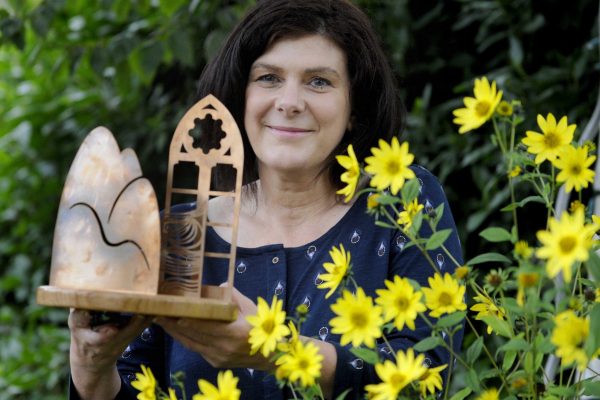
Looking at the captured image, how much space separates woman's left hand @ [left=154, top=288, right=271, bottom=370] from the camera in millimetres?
1150

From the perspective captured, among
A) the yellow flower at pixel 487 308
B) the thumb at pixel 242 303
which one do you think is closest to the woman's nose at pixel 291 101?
the thumb at pixel 242 303

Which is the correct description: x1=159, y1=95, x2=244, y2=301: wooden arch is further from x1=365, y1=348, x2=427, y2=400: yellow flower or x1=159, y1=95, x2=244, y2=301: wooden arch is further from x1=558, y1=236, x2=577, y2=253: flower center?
x1=558, y1=236, x2=577, y2=253: flower center

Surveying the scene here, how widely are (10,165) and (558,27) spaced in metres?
2.36

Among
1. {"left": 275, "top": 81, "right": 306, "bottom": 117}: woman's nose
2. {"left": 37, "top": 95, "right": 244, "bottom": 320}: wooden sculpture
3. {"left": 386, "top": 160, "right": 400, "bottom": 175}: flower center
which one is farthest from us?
{"left": 275, "top": 81, "right": 306, "bottom": 117}: woman's nose

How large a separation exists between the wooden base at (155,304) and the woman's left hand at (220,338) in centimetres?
4

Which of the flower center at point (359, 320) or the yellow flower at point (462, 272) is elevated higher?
the yellow flower at point (462, 272)

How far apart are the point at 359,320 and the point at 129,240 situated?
0.33 metres

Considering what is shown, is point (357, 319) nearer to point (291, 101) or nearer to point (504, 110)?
point (504, 110)

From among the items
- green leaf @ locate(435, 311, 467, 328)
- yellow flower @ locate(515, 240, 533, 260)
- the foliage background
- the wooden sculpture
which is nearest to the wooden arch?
the wooden sculpture

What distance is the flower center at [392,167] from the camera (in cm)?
101

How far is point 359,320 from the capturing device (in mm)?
955

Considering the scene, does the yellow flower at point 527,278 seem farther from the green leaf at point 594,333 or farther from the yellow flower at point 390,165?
the yellow flower at point 390,165

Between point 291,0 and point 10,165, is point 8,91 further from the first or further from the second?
point 291,0

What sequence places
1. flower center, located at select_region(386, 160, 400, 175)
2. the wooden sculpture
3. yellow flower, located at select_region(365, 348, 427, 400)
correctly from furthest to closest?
the wooden sculpture < flower center, located at select_region(386, 160, 400, 175) < yellow flower, located at select_region(365, 348, 427, 400)
